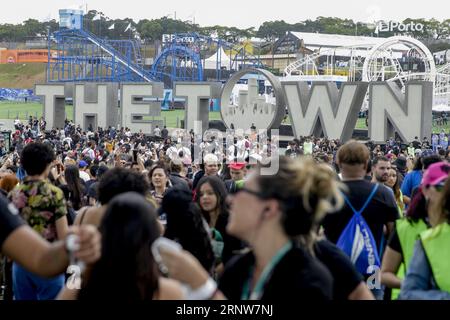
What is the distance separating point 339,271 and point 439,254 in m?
0.43

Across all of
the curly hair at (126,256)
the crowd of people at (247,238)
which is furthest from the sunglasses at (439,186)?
the curly hair at (126,256)

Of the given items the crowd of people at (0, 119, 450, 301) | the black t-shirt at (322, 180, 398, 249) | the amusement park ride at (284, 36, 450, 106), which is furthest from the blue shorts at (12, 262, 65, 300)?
the amusement park ride at (284, 36, 450, 106)

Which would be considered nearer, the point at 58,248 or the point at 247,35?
the point at 58,248

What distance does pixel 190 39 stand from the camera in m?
84.1

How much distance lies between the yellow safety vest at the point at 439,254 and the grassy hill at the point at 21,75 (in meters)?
106

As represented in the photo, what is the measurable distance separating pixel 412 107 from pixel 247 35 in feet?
363

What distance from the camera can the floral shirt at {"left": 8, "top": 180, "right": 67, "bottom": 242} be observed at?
6184 millimetres

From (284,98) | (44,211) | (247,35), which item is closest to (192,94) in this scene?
(284,98)

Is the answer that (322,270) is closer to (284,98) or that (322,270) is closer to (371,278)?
(371,278)

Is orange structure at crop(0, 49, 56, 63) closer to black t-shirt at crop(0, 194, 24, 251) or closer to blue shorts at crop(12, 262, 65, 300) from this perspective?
blue shorts at crop(12, 262, 65, 300)

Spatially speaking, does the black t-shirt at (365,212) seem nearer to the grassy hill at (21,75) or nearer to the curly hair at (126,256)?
the curly hair at (126,256)

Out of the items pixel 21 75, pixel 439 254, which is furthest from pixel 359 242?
pixel 21 75

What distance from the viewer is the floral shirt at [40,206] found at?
618cm

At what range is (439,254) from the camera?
3.99m
